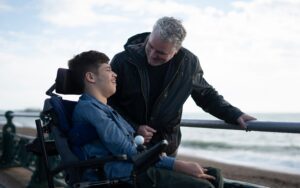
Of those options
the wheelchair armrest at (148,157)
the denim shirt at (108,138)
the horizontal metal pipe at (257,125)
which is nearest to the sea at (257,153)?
the horizontal metal pipe at (257,125)

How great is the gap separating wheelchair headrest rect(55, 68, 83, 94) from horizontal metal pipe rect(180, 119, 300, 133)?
0.99 metres

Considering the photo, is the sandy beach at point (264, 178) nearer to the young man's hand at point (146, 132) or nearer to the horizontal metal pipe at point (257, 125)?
the horizontal metal pipe at point (257, 125)

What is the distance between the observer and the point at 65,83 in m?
3.18

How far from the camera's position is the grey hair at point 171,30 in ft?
10.7

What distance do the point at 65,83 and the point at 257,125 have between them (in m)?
1.29

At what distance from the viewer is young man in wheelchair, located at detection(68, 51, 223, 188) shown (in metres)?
2.76

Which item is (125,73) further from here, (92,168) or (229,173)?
(229,173)

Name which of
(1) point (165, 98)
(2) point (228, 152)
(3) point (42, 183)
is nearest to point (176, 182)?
(1) point (165, 98)

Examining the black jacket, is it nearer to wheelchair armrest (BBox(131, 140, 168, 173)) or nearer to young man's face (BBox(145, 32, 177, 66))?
young man's face (BBox(145, 32, 177, 66))

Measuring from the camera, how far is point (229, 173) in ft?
58.5

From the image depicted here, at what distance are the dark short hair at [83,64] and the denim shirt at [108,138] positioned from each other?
21cm

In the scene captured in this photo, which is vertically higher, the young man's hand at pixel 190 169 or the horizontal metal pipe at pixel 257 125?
the horizontal metal pipe at pixel 257 125

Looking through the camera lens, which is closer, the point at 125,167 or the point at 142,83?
the point at 125,167

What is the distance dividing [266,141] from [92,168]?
37.4 meters
